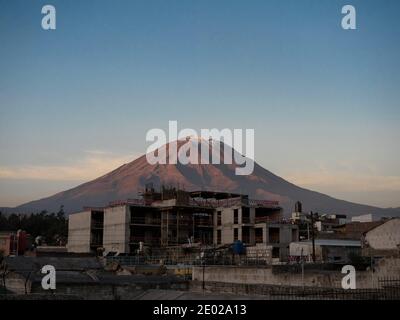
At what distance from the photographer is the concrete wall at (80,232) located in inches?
2667

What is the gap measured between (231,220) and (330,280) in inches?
1495

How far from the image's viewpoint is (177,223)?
64.0 meters

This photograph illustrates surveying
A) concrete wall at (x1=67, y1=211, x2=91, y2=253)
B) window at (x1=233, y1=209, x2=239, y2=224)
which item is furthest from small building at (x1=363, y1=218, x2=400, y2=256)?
concrete wall at (x1=67, y1=211, x2=91, y2=253)

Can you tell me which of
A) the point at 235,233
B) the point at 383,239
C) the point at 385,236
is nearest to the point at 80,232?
the point at 235,233

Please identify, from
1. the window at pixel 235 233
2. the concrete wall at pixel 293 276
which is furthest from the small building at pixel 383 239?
the window at pixel 235 233

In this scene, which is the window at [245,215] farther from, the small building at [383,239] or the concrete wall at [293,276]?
the concrete wall at [293,276]

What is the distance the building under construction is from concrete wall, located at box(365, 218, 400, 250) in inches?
553

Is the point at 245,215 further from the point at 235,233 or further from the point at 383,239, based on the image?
the point at 383,239

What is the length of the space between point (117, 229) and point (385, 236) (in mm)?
30606

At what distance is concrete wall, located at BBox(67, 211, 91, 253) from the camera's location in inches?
2667

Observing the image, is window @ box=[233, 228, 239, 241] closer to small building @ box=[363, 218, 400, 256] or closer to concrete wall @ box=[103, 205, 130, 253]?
concrete wall @ box=[103, 205, 130, 253]
